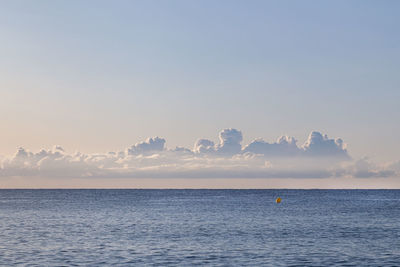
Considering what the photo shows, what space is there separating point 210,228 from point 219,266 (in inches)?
1362

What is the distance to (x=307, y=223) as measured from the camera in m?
91.3

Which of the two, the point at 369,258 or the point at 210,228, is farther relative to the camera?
the point at 210,228

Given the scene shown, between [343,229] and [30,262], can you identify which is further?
[343,229]

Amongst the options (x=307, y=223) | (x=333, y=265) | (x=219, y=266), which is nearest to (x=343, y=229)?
(x=307, y=223)

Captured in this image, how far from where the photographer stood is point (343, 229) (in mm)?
79438

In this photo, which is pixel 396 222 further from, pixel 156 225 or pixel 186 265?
pixel 186 265

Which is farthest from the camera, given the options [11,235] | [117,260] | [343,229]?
[343,229]

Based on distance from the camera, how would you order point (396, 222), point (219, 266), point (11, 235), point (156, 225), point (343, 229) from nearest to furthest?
1. point (219, 266)
2. point (11, 235)
3. point (343, 229)
4. point (156, 225)
5. point (396, 222)

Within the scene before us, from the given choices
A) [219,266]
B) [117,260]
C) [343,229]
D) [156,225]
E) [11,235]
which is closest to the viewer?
[219,266]

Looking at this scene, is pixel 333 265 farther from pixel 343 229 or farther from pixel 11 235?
pixel 11 235

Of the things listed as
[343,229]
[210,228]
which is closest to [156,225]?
[210,228]

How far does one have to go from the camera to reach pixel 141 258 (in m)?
50.2

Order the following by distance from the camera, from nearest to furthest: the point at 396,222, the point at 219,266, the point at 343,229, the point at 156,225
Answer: the point at 219,266, the point at 343,229, the point at 156,225, the point at 396,222

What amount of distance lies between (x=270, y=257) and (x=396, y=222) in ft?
170
